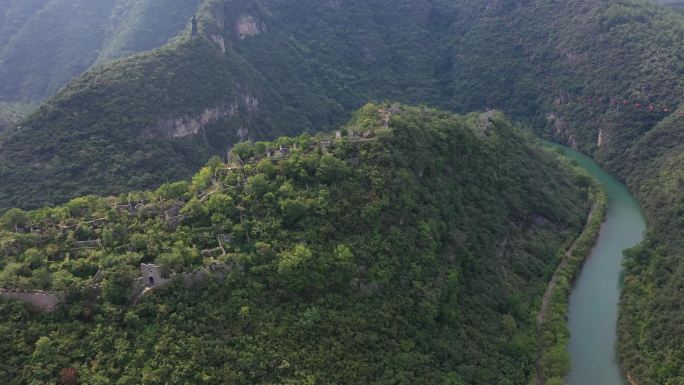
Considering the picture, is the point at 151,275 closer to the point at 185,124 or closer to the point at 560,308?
the point at 560,308

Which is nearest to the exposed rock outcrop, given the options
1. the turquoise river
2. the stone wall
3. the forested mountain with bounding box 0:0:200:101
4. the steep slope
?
the steep slope

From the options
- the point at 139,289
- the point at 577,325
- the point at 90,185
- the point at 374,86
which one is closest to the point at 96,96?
the point at 90,185

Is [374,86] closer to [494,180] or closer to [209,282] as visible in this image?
[494,180]

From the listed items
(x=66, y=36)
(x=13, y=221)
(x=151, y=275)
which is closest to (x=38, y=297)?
(x=151, y=275)

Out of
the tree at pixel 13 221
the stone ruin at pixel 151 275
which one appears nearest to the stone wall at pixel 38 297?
the stone ruin at pixel 151 275

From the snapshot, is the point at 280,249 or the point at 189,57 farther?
the point at 189,57

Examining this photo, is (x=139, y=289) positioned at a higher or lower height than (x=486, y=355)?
higher

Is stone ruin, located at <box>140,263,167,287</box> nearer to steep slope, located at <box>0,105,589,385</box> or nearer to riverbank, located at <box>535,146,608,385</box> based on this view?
steep slope, located at <box>0,105,589,385</box>

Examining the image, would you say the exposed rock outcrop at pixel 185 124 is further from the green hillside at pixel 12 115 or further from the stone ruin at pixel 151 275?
the stone ruin at pixel 151 275
